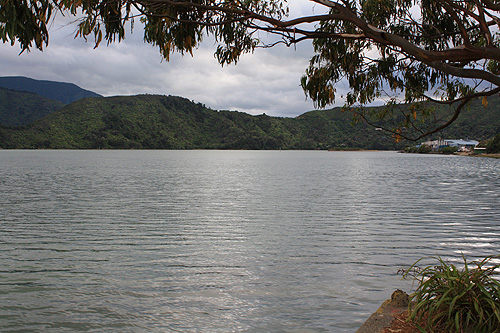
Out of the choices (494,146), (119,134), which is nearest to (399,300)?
(494,146)

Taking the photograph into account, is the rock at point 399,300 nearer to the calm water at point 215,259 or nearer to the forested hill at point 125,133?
the calm water at point 215,259

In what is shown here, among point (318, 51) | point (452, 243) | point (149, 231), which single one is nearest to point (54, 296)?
point (149, 231)

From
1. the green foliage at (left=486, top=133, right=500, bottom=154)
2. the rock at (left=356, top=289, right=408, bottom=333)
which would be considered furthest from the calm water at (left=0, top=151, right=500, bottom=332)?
the green foliage at (left=486, top=133, right=500, bottom=154)

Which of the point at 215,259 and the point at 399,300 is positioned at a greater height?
the point at 399,300

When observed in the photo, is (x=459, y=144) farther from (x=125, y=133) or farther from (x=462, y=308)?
(x=462, y=308)

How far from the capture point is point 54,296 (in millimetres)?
7113

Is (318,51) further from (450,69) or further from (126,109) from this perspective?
(126,109)

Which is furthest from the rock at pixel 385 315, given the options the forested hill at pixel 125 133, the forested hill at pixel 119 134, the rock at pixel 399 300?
the forested hill at pixel 119 134

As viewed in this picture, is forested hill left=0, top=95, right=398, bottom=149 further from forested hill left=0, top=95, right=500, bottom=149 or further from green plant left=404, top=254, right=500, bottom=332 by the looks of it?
green plant left=404, top=254, right=500, bottom=332

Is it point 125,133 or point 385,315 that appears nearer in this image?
point 385,315

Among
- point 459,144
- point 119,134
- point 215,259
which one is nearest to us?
point 215,259

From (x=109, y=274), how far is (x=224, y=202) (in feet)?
43.0

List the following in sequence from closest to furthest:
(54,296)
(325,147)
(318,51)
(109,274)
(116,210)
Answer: (54,296), (109,274), (318,51), (116,210), (325,147)

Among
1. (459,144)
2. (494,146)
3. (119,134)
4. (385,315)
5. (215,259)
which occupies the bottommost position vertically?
(215,259)
